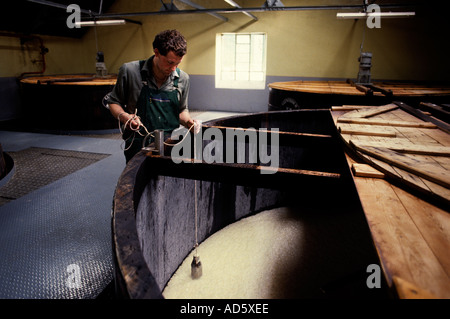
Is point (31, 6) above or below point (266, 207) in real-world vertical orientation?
above

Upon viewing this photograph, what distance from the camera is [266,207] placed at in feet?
11.3

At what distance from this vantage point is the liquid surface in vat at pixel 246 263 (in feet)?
6.99

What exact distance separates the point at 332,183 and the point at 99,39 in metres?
11.7

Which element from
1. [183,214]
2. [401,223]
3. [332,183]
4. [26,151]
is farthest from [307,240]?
[26,151]

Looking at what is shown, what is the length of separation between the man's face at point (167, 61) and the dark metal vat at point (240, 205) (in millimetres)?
589

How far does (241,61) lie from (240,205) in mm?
Result: 7761

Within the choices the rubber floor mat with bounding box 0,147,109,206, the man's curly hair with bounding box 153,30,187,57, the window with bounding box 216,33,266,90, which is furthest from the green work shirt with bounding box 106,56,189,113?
the window with bounding box 216,33,266,90

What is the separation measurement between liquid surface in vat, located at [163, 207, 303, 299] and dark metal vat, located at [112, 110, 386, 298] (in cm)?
10

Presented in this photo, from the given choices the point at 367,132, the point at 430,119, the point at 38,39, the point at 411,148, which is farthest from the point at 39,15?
the point at 411,148

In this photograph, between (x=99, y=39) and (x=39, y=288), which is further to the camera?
(x=99, y=39)

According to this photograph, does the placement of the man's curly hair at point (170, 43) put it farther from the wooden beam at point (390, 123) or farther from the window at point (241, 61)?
the window at point (241, 61)

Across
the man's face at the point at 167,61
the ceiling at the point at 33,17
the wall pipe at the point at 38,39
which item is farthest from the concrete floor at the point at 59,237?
the ceiling at the point at 33,17

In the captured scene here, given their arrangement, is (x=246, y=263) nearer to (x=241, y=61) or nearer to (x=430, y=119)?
(x=430, y=119)

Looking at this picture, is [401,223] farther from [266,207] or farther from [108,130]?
[108,130]
